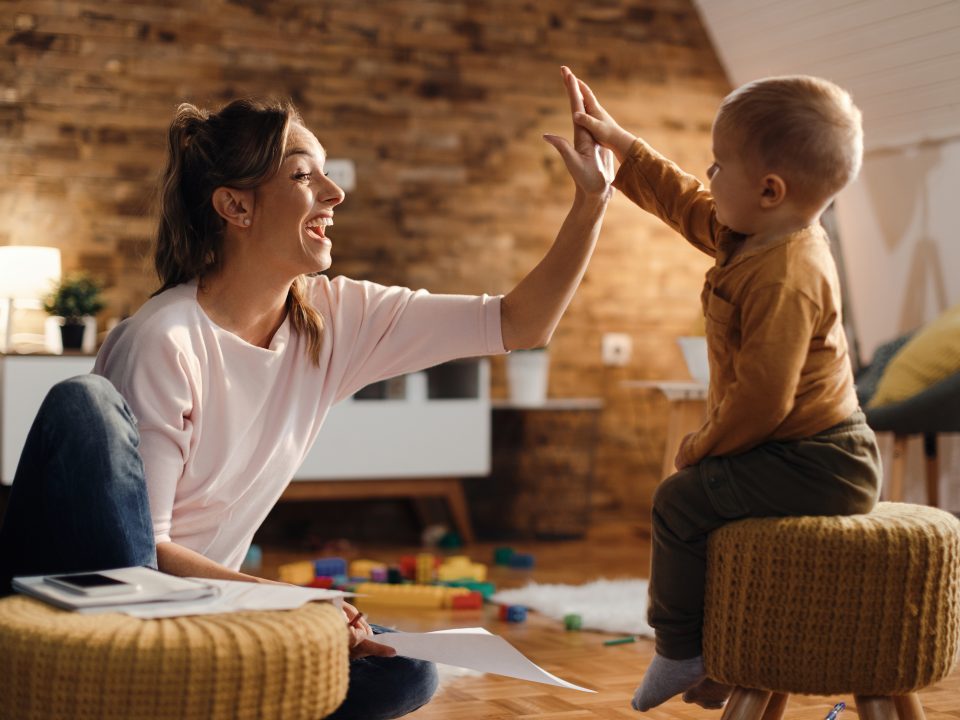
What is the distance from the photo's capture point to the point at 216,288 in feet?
5.60

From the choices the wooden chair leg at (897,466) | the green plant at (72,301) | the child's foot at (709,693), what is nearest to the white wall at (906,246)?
the wooden chair leg at (897,466)

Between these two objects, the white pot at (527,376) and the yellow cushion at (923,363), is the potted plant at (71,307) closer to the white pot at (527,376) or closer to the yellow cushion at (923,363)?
the white pot at (527,376)

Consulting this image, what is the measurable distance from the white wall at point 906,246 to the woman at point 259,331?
297 cm

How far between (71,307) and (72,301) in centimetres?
2

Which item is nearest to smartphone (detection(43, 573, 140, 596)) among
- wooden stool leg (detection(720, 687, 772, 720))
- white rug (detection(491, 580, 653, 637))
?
wooden stool leg (detection(720, 687, 772, 720))

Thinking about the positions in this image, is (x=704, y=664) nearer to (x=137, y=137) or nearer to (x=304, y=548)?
(x=304, y=548)

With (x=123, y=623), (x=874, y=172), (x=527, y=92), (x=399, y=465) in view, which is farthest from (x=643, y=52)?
(x=123, y=623)

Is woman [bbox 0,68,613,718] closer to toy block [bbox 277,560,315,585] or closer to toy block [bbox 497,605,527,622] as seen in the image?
toy block [bbox 497,605,527,622]

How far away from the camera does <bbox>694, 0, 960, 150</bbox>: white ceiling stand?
4.18 m

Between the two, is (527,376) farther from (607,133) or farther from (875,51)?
(607,133)

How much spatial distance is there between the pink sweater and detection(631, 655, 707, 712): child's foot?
1.81 ft

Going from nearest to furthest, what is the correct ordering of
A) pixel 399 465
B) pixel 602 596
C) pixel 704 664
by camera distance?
pixel 704 664 → pixel 602 596 → pixel 399 465

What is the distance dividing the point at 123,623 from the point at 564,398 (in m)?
3.97

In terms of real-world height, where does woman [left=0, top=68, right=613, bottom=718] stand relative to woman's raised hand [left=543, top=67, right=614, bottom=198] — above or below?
below
